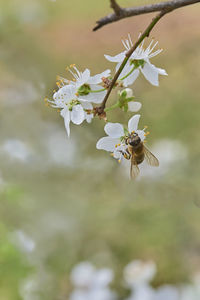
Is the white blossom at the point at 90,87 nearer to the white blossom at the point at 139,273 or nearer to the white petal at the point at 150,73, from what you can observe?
the white petal at the point at 150,73

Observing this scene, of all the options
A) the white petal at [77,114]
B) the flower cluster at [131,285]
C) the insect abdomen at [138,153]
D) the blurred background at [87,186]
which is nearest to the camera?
the white petal at [77,114]

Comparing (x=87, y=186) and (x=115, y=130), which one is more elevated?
(x=87, y=186)

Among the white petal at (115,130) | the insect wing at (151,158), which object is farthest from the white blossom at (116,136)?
the insect wing at (151,158)

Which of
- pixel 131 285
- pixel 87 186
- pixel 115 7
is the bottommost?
pixel 115 7

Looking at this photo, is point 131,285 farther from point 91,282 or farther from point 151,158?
point 151,158

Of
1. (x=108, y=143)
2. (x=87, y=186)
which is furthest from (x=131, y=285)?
(x=108, y=143)

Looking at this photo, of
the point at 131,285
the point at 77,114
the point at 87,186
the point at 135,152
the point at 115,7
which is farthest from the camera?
the point at 87,186
